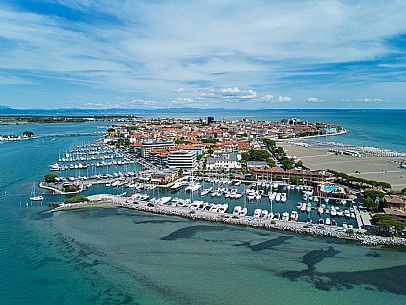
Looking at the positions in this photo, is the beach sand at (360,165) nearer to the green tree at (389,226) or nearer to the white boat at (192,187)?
the green tree at (389,226)

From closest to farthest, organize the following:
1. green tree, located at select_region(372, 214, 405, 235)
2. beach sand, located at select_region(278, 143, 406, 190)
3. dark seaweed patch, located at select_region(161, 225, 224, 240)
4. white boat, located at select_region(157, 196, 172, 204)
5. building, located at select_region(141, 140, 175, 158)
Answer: green tree, located at select_region(372, 214, 405, 235), dark seaweed patch, located at select_region(161, 225, 224, 240), white boat, located at select_region(157, 196, 172, 204), beach sand, located at select_region(278, 143, 406, 190), building, located at select_region(141, 140, 175, 158)

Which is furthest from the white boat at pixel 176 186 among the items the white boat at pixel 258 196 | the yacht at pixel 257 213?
the yacht at pixel 257 213

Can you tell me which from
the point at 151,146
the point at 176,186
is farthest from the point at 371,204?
the point at 151,146

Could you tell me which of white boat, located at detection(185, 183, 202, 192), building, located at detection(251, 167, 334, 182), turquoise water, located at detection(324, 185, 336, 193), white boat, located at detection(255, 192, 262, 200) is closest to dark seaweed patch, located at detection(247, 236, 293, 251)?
white boat, located at detection(255, 192, 262, 200)

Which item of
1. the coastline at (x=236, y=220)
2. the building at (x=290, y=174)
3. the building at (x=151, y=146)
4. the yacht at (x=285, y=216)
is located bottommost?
the coastline at (x=236, y=220)

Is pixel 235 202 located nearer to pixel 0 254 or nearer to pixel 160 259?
pixel 160 259

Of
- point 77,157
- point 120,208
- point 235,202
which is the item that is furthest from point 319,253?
point 77,157

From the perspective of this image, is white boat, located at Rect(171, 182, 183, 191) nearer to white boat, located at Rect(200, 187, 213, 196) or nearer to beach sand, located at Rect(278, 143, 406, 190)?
white boat, located at Rect(200, 187, 213, 196)
